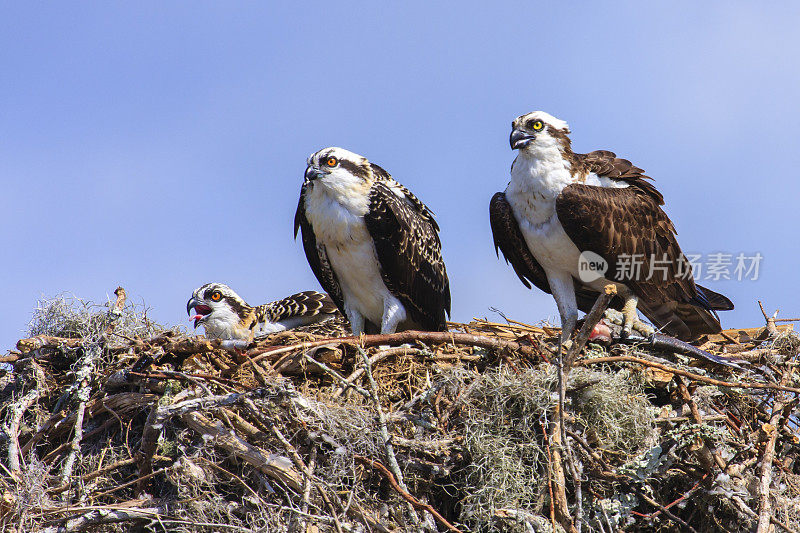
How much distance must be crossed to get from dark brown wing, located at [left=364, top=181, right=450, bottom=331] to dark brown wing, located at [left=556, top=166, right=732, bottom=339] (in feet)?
3.39

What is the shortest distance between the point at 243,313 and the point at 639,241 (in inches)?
129

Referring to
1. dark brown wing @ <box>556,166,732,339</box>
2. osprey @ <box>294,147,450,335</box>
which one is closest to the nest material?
dark brown wing @ <box>556,166,732,339</box>

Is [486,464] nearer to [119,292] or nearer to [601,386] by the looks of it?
[601,386]

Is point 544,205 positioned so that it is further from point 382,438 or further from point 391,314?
point 382,438

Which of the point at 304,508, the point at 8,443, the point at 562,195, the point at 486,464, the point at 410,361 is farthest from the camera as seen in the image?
the point at 562,195

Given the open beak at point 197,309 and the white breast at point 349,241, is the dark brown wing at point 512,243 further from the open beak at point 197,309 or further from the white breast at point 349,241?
the open beak at point 197,309

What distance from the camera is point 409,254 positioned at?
646 centimetres

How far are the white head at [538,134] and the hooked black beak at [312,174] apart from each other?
149 centimetres

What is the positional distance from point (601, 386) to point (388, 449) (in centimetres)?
130

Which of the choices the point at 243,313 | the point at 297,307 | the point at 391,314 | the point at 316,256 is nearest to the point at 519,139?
the point at 391,314

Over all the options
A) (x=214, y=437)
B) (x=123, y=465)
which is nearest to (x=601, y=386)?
(x=214, y=437)

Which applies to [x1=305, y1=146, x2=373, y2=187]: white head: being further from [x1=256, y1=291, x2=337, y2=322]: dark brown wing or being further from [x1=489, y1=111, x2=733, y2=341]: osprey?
[x1=256, y1=291, x2=337, y2=322]: dark brown wing

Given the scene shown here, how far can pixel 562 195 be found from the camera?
641cm

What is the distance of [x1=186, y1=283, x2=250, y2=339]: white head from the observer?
724 centimetres
